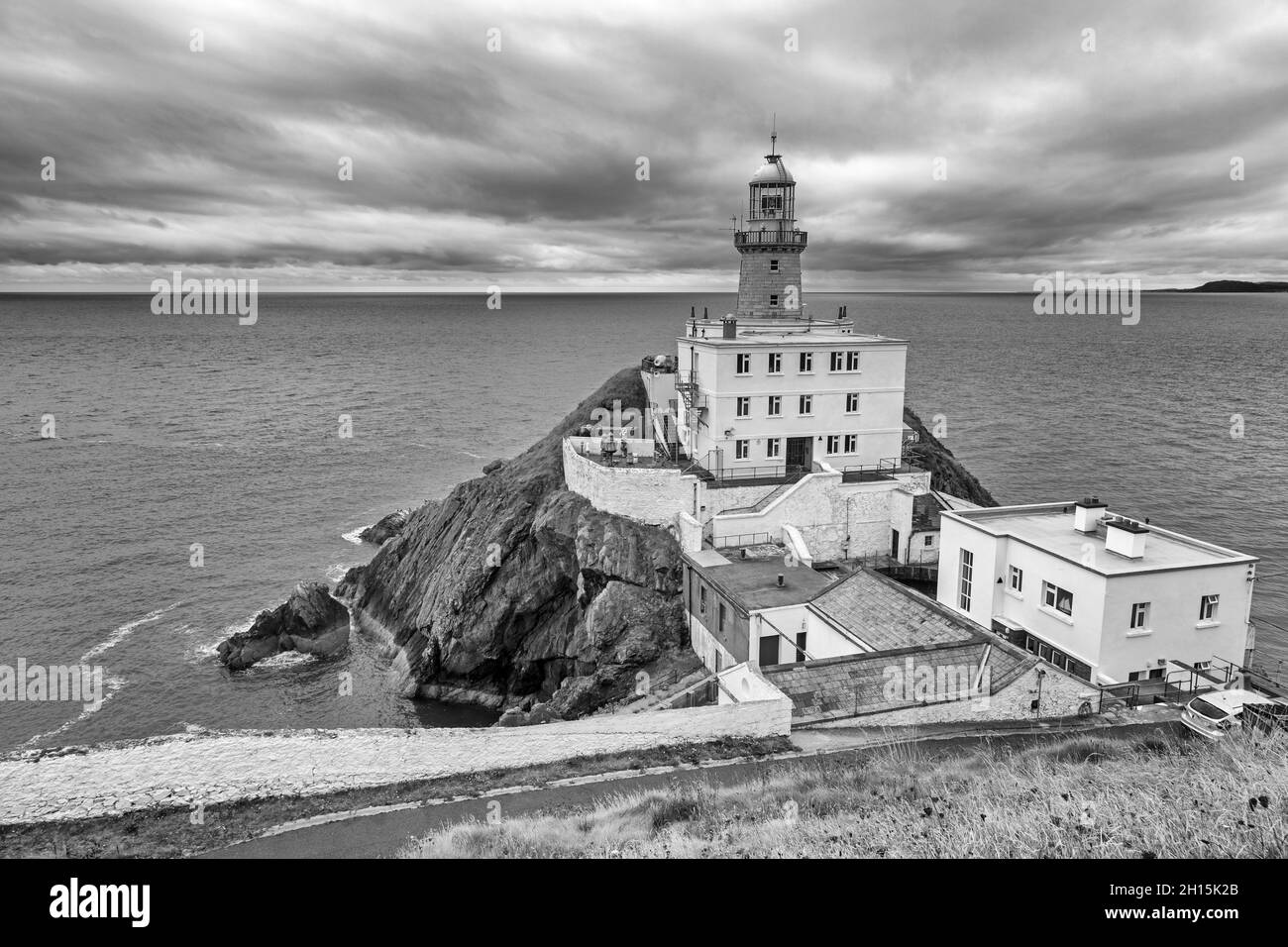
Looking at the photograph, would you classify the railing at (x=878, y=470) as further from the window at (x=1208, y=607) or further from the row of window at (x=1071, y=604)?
the window at (x=1208, y=607)

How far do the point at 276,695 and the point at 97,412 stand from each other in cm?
8730

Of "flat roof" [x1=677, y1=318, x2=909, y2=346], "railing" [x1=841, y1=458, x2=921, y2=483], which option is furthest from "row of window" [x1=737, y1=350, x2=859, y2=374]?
"railing" [x1=841, y1=458, x2=921, y2=483]

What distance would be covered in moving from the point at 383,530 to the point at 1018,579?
47549mm

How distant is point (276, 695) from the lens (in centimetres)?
3972

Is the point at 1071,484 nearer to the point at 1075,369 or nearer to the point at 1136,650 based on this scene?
the point at 1136,650

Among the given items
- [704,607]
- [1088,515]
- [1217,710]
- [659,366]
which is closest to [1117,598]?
[1217,710]

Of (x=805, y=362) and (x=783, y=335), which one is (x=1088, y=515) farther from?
(x=783, y=335)

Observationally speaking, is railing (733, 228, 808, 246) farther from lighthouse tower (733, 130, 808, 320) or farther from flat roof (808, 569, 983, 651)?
flat roof (808, 569, 983, 651)

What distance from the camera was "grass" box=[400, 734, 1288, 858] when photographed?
1159 cm

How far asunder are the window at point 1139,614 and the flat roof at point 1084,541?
1.19 metres

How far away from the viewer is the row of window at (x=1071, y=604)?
25.0 metres

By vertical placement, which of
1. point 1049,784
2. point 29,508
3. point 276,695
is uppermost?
point 1049,784

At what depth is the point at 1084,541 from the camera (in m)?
28.1
